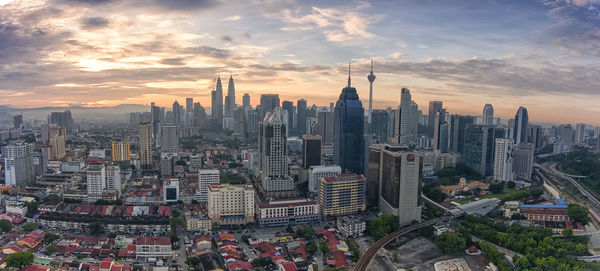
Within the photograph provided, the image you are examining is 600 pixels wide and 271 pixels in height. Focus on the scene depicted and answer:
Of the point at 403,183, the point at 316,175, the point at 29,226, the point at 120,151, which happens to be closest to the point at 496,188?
the point at 403,183

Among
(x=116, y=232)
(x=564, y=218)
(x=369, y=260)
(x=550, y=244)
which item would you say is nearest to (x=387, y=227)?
(x=369, y=260)

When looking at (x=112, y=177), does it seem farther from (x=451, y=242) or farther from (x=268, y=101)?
(x=268, y=101)

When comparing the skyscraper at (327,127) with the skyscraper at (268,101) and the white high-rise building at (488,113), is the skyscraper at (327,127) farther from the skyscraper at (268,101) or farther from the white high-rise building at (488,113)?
the white high-rise building at (488,113)

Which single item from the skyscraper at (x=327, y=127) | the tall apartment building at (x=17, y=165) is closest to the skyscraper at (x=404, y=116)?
the skyscraper at (x=327, y=127)

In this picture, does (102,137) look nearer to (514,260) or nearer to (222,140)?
(222,140)

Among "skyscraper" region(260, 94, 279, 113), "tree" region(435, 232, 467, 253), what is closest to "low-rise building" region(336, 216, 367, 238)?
"tree" region(435, 232, 467, 253)

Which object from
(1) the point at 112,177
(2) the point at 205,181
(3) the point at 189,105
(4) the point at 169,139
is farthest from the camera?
(3) the point at 189,105
